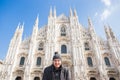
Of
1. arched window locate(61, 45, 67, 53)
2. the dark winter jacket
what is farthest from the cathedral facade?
the dark winter jacket

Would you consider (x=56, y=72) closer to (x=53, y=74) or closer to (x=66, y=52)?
(x=53, y=74)

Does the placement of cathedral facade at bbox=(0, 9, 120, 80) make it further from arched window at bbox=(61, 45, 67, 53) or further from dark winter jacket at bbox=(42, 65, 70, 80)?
dark winter jacket at bbox=(42, 65, 70, 80)

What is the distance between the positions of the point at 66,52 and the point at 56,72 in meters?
19.0

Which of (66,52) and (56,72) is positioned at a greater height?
(66,52)

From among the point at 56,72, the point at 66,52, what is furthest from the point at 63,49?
the point at 56,72

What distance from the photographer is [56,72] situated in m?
3.69

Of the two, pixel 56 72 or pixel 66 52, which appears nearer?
pixel 56 72

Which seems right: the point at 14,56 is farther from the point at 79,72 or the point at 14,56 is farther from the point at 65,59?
the point at 79,72

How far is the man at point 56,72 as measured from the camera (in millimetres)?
3608

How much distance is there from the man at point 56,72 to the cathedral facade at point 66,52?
15667mm

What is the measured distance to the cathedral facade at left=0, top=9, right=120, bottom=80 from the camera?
19750 mm

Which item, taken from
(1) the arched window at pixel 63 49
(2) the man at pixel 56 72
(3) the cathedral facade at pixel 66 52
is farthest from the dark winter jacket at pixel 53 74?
(1) the arched window at pixel 63 49

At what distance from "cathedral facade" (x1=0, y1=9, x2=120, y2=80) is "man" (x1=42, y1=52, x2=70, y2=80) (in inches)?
617

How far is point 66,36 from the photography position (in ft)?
80.6
